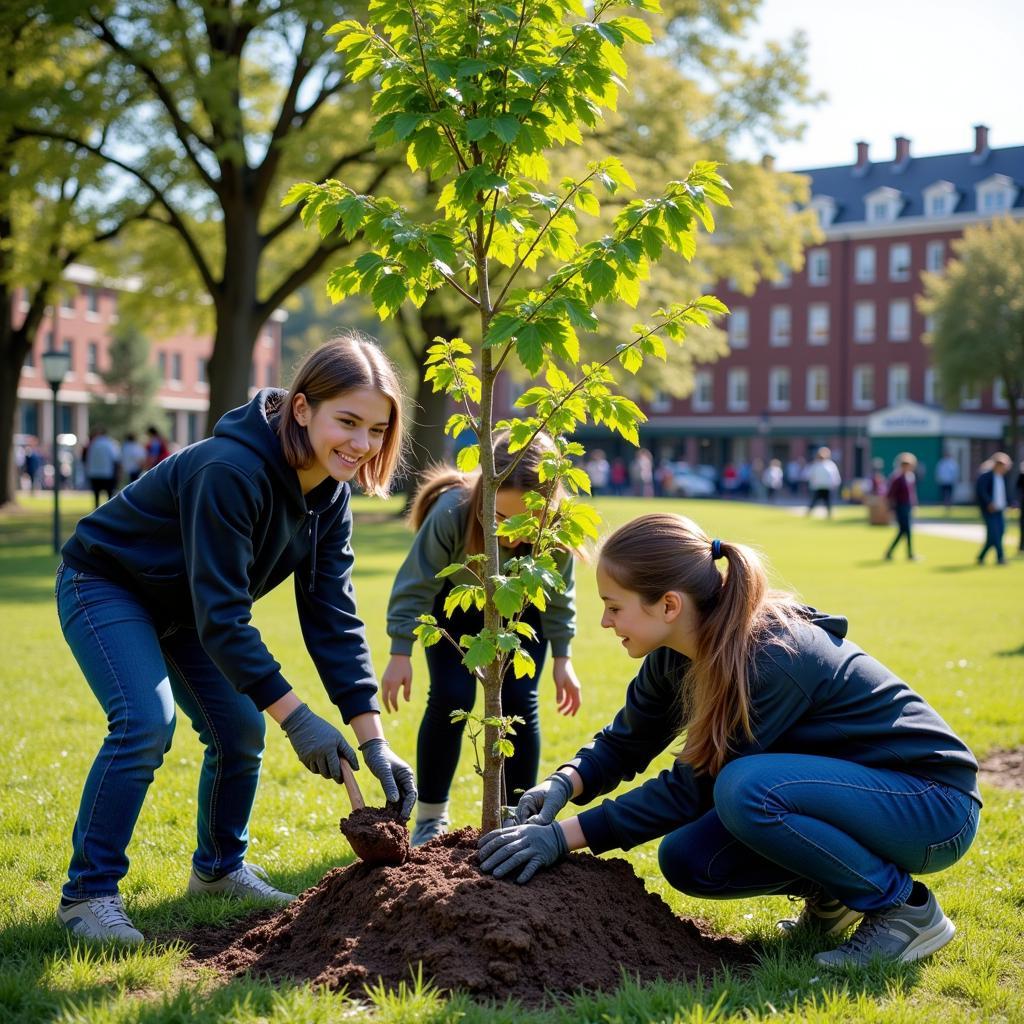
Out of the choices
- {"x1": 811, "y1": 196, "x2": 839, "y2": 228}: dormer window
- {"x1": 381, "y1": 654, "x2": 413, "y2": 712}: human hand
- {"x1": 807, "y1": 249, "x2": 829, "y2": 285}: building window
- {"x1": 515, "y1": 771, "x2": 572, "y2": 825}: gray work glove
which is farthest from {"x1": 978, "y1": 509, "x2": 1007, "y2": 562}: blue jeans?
{"x1": 811, "y1": 196, "x2": 839, "y2": 228}: dormer window

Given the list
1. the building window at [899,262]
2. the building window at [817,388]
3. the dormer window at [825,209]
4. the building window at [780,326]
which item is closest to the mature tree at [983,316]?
the building window at [899,262]

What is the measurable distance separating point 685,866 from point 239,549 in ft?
5.72

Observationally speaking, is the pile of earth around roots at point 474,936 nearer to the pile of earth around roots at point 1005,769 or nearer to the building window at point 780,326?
the pile of earth around roots at point 1005,769

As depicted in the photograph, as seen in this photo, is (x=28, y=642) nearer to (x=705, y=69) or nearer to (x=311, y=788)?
(x=311, y=788)

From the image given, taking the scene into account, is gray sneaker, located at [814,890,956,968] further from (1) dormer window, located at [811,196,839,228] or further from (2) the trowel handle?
(1) dormer window, located at [811,196,839,228]

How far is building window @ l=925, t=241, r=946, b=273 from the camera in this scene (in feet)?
207

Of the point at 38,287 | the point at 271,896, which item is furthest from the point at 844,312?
the point at 271,896

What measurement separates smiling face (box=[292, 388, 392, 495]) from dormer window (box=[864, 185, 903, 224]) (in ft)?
214

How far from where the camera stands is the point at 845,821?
3537 millimetres

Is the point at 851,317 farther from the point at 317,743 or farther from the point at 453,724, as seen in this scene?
the point at 317,743

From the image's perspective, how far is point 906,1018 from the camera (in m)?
3.09

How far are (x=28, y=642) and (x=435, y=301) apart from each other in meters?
11.7

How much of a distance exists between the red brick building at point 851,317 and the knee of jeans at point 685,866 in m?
61.4

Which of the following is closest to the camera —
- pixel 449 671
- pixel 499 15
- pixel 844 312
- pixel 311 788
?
pixel 499 15
